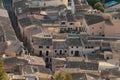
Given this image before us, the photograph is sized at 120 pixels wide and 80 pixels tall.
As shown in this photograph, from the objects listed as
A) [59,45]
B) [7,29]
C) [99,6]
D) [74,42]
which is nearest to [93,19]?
[74,42]

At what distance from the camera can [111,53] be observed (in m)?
43.3

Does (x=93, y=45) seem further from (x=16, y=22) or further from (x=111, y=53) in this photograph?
(x=16, y=22)

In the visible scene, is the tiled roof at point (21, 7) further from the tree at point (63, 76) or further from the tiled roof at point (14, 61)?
the tree at point (63, 76)

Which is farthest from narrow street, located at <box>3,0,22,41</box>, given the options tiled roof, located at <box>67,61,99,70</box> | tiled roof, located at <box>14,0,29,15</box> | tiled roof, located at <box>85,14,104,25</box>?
tiled roof, located at <box>67,61,99,70</box>

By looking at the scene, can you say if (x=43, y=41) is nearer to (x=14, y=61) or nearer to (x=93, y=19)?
(x=14, y=61)

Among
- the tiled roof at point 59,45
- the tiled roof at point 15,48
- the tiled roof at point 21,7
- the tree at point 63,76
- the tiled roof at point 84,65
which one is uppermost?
the tiled roof at point 21,7

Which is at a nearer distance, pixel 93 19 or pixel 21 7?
pixel 93 19

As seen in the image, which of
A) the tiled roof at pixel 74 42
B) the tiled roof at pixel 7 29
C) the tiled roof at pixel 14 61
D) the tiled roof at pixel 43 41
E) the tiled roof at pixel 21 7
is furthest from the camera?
the tiled roof at pixel 21 7

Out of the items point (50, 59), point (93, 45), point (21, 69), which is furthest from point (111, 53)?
point (21, 69)

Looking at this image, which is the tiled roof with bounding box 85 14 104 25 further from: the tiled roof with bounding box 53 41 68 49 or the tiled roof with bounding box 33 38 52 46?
the tiled roof with bounding box 33 38 52 46

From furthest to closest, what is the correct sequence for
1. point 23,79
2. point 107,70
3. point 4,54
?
1. point 4,54
2. point 107,70
3. point 23,79

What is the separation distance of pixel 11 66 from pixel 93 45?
9011 mm

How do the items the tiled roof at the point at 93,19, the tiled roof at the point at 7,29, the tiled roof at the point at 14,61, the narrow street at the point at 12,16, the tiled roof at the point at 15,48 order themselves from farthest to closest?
the narrow street at the point at 12,16 → the tiled roof at the point at 93,19 → the tiled roof at the point at 7,29 → the tiled roof at the point at 15,48 → the tiled roof at the point at 14,61

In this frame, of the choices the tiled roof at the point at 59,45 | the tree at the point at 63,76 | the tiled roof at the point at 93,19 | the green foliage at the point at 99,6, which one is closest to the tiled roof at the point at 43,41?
the tiled roof at the point at 59,45
